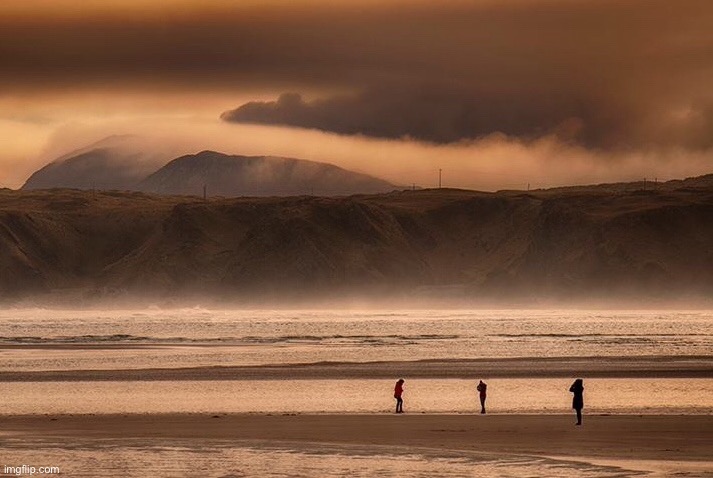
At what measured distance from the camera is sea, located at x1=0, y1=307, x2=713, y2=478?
34969 millimetres

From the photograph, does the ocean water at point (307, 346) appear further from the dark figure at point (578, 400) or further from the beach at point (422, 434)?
the dark figure at point (578, 400)

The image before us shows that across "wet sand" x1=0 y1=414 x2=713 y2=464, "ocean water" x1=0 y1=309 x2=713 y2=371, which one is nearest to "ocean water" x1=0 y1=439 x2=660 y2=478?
"wet sand" x1=0 y1=414 x2=713 y2=464

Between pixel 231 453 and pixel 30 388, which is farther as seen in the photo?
pixel 30 388

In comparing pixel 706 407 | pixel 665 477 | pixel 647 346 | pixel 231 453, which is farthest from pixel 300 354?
pixel 665 477

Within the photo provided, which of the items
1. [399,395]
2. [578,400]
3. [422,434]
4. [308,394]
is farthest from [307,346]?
[422,434]

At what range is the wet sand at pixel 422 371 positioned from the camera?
71312mm

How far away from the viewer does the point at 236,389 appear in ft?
208

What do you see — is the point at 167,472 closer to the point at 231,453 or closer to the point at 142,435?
the point at 231,453

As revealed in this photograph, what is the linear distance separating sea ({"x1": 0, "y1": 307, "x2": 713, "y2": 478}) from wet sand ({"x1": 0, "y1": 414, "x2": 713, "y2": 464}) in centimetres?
158

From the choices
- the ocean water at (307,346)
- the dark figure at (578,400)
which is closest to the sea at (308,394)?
the ocean water at (307,346)

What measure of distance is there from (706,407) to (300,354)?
45712 mm

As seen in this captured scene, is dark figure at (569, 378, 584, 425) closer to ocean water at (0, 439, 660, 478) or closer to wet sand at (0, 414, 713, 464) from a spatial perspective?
wet sand at (0, 414, 713, 464)

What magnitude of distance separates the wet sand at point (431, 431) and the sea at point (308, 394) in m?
1.58

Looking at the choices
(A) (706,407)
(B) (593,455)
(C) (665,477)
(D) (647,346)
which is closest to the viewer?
(C) (665,477)
